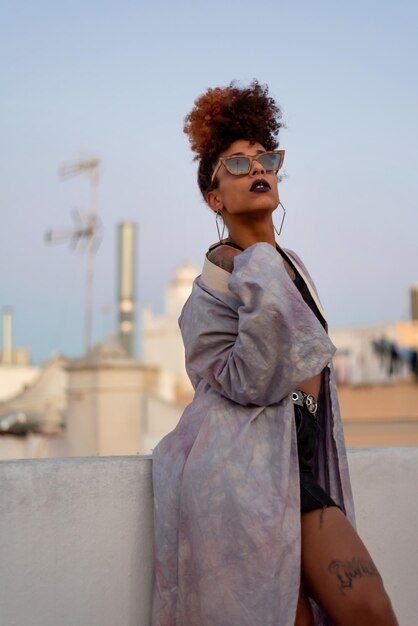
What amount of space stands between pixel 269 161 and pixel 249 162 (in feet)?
0.18

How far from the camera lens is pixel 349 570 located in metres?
2.16

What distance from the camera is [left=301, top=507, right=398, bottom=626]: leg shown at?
84.2 inches

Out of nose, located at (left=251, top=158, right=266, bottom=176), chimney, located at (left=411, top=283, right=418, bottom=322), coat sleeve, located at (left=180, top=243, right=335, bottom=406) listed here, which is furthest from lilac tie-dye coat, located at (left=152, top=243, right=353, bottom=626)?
chimney, located at (left=411, top=283, right=418, bottom=322)

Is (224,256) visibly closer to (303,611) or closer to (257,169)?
(257,169)

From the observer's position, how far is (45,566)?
8.21 ft

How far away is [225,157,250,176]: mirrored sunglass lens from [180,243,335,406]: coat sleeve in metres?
0.28

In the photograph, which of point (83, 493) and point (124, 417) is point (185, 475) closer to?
point (83, 493)

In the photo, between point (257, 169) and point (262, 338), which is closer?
point (262, 338)

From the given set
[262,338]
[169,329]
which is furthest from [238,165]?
[169,329]

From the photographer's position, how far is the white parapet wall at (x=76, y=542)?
8.11 feet

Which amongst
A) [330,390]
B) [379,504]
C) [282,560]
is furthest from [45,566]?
[379,504]

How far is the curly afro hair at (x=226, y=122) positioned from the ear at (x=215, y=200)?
0.02m

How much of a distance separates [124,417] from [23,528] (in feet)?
44.1

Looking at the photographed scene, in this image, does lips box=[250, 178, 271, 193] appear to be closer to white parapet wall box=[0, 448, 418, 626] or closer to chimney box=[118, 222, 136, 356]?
white parapet wall box=[0, 448, 418, 626]
